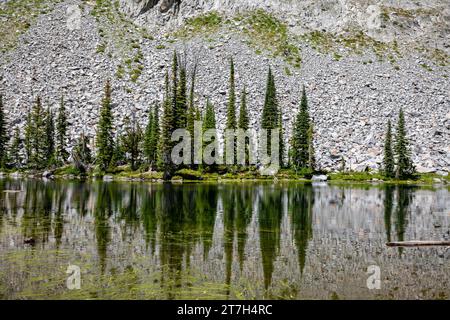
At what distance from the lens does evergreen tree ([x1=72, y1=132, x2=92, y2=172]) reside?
92125 mm

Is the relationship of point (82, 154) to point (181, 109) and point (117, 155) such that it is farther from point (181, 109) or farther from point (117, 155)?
point (181, 109)

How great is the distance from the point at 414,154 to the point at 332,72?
35831 mm

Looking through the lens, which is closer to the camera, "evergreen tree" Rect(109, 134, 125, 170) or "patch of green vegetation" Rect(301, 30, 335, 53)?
"evergreen tree" Rect(109, 134, 125, 170)

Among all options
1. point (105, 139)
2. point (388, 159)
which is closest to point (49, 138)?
point (105, 139)

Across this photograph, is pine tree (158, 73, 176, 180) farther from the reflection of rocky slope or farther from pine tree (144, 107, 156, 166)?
A: the reflection of rocky slope

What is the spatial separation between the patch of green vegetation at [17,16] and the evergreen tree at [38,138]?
111 ft

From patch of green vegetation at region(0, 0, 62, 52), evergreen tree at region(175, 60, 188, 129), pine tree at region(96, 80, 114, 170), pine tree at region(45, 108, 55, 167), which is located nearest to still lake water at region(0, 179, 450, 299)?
evergreen tree at region(175, 60, 188, 129)

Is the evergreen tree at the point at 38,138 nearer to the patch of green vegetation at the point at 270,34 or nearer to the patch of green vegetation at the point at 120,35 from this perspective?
the patch of green vegetation at the point at 120,35

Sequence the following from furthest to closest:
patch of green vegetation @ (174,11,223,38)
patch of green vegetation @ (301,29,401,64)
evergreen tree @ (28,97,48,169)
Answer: patch of green vegetation @ (174,11,223,38), patch of green vegetation @ (301,29,401,64), evergreen tree @ (28,97,48,169)

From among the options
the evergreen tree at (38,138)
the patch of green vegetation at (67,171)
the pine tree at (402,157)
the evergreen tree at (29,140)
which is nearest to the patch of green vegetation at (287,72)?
the pine tree at (402,157)

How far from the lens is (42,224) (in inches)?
1057

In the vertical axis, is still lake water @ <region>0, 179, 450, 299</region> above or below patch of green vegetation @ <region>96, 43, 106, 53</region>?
below

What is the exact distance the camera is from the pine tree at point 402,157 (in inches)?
3514

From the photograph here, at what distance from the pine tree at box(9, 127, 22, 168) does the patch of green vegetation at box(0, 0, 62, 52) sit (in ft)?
120
